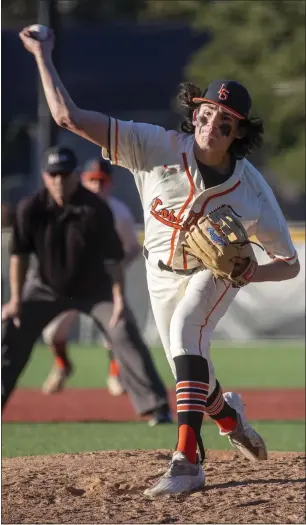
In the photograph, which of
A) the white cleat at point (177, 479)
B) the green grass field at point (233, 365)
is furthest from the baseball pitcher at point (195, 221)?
the green grass field at point (233, 365)

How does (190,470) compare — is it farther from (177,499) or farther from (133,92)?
(133,92)

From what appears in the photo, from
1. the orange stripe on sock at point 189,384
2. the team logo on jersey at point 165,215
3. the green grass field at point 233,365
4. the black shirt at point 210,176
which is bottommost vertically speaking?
the green grass field at point 233,365

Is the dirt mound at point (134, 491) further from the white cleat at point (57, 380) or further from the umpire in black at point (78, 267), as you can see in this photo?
the white cleat at point (57, 380)

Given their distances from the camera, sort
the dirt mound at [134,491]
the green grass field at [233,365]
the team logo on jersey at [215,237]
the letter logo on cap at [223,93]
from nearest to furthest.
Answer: the dirt mound at [134,491], the team logo on jersey at [215,237], the letter logo on cap at [223,93], the green grass field at [233,365]

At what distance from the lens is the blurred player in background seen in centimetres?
1002

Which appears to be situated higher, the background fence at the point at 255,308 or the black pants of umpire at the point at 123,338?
the black pants of umpire at the point at 123,338

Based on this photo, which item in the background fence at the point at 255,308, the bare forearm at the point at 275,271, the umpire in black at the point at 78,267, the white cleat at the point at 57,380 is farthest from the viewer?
the background fence at the point at 255,308

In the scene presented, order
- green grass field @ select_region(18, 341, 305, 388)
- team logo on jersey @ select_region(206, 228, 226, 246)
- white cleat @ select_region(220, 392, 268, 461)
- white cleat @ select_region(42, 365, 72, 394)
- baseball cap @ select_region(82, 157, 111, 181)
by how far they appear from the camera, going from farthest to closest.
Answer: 1. green grass field @ select_region(18, 341, 305, 388)
2. white cleat @ select_region(42, 365, 72, 394)
3. baseball cap @ select_region(82, 157, 111, 181)
4. white cleat @ select_region(220, 392, 268, 461)
5. team logo on jersey @ select_region(206, 228, 226, 246)

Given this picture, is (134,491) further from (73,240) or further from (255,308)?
(255,308)

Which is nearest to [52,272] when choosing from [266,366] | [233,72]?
[266,366]

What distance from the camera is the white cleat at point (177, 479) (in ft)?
16.3

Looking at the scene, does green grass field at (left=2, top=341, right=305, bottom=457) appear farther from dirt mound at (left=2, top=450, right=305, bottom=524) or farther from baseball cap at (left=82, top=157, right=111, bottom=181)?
baseball cap at (left=82, top=157, right=111, bottom=181)

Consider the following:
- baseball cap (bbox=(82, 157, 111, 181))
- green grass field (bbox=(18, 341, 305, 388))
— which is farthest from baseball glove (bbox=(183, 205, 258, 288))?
green grass field (bbox=(18, 341, 305, 388))

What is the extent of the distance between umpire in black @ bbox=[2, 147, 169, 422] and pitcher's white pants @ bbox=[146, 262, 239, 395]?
8.82 ft
